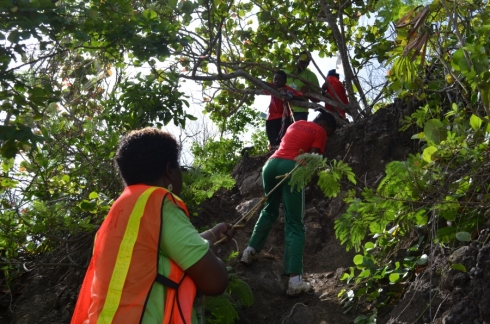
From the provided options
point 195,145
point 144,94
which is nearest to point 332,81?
point 195,145

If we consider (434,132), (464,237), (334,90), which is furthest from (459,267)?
(334,90)

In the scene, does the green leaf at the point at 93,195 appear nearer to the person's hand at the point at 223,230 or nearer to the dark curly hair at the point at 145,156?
the person's hand at the point at 223,230

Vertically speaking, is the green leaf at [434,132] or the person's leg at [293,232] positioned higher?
the green leaf at [434,132]

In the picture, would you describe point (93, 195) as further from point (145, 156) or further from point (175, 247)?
point (175, 247)

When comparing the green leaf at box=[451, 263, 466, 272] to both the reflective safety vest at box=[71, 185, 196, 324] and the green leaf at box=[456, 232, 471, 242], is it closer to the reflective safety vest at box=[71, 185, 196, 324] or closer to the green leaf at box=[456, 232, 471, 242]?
the green leaf at box=[456, 232, 471, 242]

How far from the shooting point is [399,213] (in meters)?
5.02

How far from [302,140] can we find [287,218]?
0.77 metres

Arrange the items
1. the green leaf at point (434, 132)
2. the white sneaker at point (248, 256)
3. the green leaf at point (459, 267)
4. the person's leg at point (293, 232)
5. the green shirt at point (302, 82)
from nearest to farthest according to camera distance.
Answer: the green leaf at point (459, 267) < the green leaf at point (434, 132) < the person's leg at point (293, 232) < the white sneaker at point (248, 256) < the green shirt at point (302, 82)

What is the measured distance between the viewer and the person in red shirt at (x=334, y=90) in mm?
9867

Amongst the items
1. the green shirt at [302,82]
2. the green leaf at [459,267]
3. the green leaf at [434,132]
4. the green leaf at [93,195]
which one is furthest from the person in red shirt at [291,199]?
the green shirt at [302,82]

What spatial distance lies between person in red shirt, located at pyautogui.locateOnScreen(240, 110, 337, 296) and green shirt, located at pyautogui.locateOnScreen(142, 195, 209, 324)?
134 inches

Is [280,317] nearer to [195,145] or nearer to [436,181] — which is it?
[436,181]

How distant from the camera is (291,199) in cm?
646

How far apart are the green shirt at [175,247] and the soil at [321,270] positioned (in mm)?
1897
